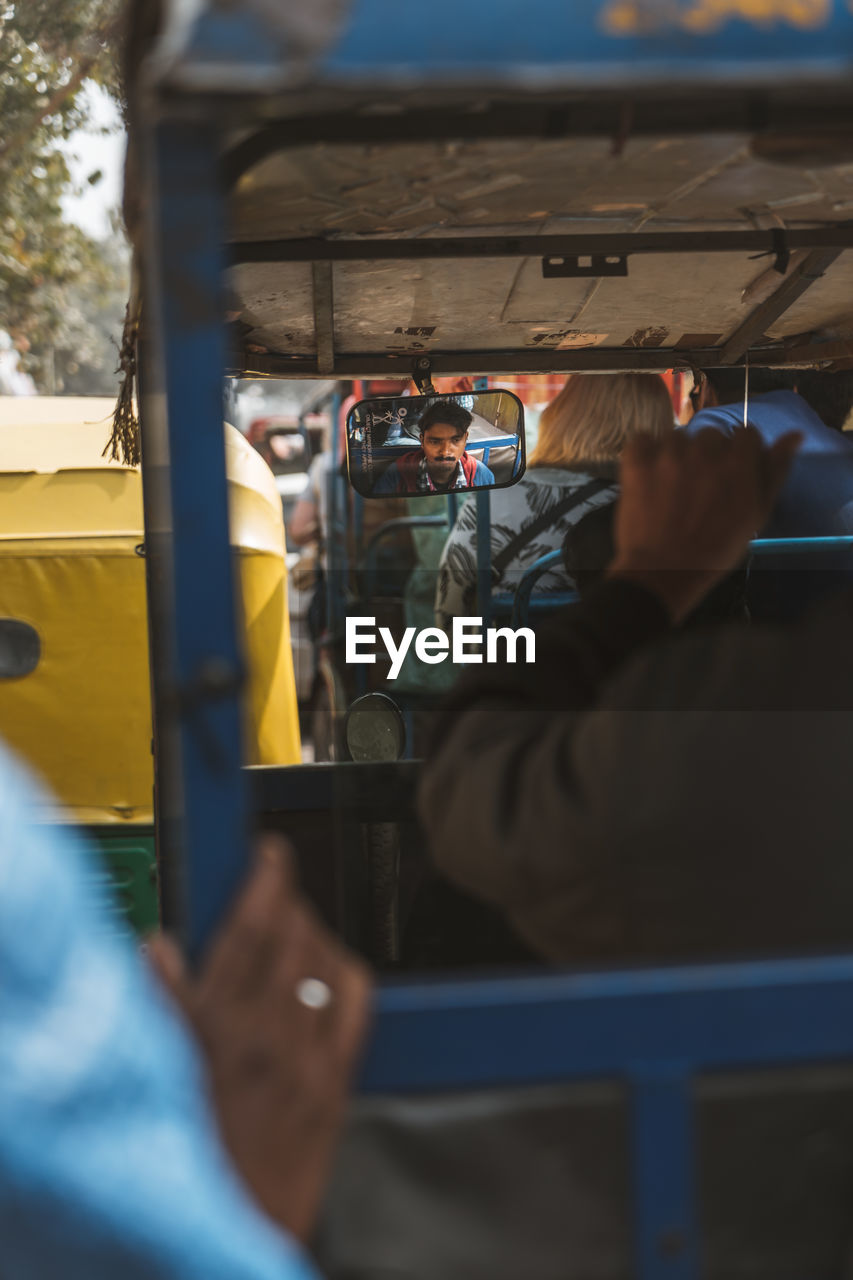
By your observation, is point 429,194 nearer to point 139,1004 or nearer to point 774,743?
point 774,743

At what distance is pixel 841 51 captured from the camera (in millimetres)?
1100

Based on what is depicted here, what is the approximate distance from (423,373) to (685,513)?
179 centimetres

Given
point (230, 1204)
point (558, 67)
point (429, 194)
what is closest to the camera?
point (230, 1204)

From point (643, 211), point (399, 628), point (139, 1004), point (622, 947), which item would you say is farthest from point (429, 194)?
point (399, 628)

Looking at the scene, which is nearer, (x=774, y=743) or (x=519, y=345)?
(x=774, y=743)

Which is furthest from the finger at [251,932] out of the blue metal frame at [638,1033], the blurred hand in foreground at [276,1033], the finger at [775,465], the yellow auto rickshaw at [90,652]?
the yellow auto rickshaw at [90,652]

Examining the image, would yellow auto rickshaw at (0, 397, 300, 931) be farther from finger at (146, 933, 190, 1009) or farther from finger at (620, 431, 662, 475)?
finger at (146, 933, 190, 1009)

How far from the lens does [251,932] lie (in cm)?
111

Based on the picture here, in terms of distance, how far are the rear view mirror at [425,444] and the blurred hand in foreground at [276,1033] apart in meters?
2.20

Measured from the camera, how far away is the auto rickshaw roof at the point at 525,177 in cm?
105

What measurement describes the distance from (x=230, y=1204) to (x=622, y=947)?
0.63 metres

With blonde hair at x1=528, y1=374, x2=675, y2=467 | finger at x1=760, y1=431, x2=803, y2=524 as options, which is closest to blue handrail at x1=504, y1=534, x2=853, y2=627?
blonde hair at x1=528, y1=374, x2=675, y2=467

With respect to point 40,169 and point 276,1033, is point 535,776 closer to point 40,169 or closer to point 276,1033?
point 276,1033

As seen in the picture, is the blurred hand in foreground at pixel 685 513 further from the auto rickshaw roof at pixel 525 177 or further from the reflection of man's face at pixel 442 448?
the reflection of man's face at pixel 442 448
